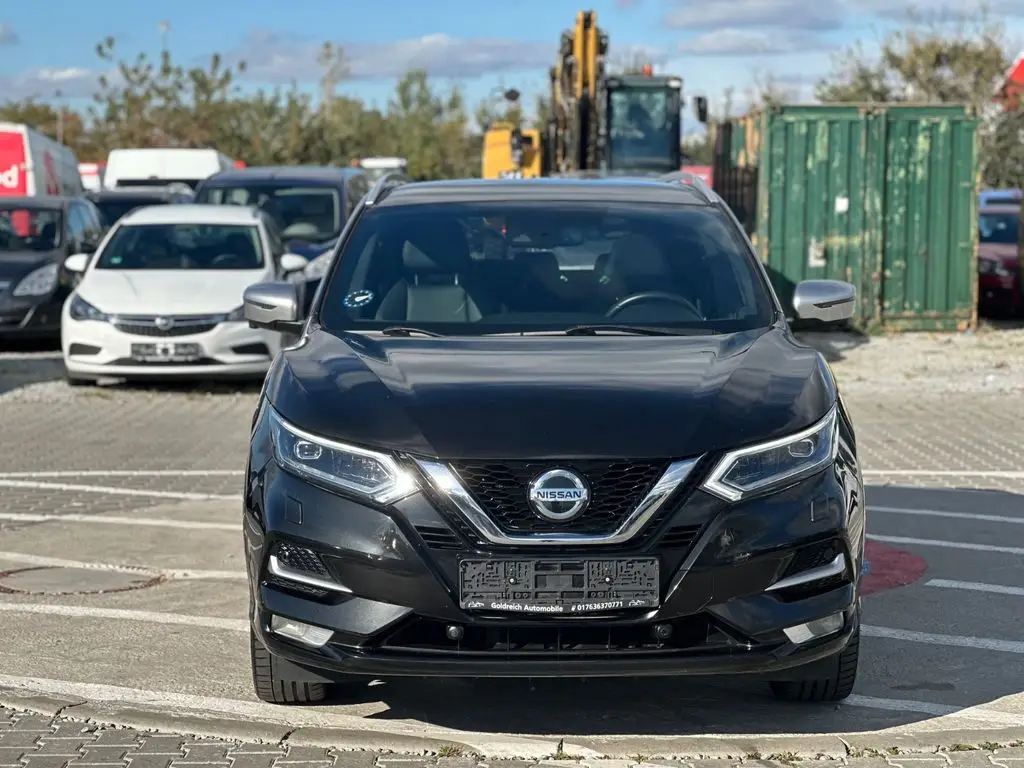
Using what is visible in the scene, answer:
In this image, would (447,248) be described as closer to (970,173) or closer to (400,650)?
(400,650)

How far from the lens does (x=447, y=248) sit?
6.55m

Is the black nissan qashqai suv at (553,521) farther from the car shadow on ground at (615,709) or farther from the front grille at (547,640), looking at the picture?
the car shadow on ground at (615,709)

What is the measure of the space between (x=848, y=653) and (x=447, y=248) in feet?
7.26

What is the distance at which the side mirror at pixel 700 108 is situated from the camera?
2831 cm

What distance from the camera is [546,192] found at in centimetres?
698

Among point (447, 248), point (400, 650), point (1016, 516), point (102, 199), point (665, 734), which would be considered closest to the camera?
point (400, 650)

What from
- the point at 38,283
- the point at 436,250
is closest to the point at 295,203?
the point at 38,283

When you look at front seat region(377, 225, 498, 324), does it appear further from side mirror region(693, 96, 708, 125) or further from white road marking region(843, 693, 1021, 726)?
side mirror region(693, 96, 708, 125)

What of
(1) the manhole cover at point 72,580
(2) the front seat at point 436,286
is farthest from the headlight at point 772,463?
(1) the manhole cover at point 72,580

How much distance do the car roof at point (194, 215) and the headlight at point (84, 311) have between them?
1497mm

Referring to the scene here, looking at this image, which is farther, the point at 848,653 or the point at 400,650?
the point at 848,653

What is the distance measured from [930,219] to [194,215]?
932cm

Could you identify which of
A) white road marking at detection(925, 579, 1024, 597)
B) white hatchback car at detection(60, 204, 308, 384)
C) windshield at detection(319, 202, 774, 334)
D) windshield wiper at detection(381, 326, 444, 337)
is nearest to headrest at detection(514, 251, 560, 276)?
windshield at detection(319, 202, 774, 334)

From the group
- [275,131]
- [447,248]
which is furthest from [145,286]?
[275,131]
